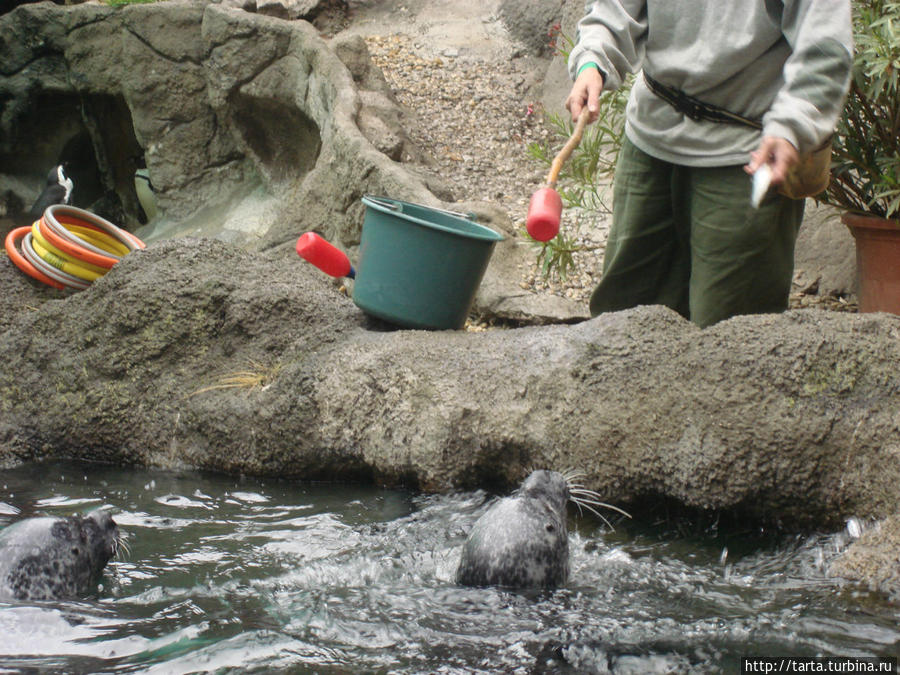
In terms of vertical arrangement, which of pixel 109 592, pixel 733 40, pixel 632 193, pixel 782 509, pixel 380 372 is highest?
pixel 733 40

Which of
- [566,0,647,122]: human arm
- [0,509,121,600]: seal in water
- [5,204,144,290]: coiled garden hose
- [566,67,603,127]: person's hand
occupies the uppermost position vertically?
[566,0,647,122]: human arm

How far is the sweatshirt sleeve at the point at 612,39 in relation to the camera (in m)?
3.16

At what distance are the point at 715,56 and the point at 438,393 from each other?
1.55 meters

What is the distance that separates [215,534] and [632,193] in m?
2.05

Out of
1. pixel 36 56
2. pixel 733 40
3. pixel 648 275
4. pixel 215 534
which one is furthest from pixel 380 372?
pixel 36 56

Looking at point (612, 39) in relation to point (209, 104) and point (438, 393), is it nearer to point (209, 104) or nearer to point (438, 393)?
point (438, 393)

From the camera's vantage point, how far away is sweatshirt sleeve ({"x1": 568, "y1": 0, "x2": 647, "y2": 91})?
Result: 316 cm

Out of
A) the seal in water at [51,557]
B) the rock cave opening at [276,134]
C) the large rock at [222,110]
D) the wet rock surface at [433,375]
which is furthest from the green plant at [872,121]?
the rock cave opening at [276,134]

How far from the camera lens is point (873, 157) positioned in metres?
4.79

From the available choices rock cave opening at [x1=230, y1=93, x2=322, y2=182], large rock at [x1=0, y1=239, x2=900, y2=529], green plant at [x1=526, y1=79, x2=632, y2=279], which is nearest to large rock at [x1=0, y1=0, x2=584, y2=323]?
rock cave opening at [x1=230, y1=93, x2=322, y2=182]

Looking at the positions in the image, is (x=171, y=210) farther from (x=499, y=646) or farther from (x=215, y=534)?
(x=499, y=646)

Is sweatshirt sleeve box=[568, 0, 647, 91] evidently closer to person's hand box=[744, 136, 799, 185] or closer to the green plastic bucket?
person's hand box=[744, 136, 799, 185]

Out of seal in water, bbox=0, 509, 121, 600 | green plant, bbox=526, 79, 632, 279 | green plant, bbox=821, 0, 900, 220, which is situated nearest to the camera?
seal in water, bbox=0, 509, 121, 600

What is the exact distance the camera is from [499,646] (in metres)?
2.39
